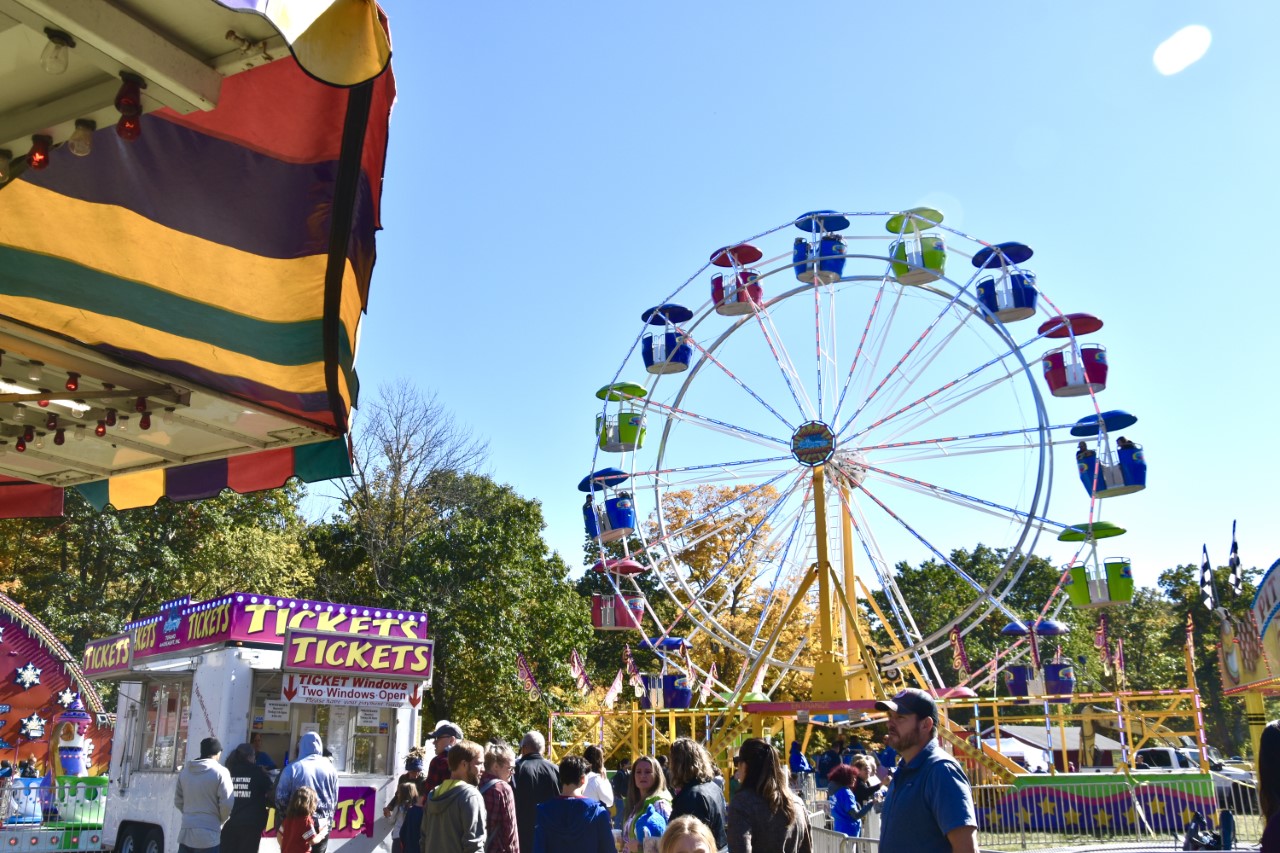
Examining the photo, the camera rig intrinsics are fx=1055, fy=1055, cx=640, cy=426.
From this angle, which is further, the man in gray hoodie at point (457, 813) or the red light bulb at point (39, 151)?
the man in gray hoodie at point (457, 813)

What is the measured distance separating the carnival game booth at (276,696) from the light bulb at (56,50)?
875 centimetres

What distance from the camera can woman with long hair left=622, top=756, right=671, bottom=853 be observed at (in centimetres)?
547

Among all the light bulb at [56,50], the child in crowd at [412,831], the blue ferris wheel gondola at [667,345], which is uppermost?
the blue ferris wheel gondola at [667,345]

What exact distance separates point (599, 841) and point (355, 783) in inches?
262

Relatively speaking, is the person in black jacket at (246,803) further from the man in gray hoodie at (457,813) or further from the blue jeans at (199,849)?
the man in gray hoodie at (457,813)

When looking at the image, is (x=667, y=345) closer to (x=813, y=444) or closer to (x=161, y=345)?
(x=813, y=444)

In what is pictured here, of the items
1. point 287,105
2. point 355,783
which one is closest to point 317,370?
point 287,105

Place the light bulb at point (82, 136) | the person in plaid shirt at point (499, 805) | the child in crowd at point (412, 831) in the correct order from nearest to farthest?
the light bulb at point (82, 136), the person in plaid shirt at point (499, 805), the child in crowd at point (412, 831)

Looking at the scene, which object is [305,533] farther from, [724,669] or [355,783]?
[355,783]

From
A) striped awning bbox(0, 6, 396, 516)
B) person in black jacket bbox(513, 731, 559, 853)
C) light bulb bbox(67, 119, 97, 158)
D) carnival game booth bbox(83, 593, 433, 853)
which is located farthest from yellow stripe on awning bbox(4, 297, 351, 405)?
carnival game booth bbox(83, 593, 433, 853)

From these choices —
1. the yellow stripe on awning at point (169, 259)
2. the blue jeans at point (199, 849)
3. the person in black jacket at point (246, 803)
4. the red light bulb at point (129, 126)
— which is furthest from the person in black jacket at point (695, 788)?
the person in black jacket at point (246, 803)

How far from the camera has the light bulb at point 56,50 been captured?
2.56 meters

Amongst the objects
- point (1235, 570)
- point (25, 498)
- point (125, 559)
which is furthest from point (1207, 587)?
point (125, 559)

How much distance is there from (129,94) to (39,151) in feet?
1.53
